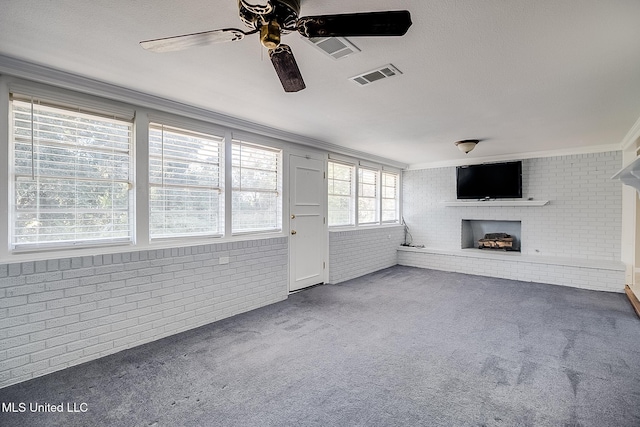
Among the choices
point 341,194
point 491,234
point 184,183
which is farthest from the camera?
point 491,234

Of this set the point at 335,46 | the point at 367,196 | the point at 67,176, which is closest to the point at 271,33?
the point at 335,46

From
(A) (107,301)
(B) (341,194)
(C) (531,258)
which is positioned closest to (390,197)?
(B) (341,194)

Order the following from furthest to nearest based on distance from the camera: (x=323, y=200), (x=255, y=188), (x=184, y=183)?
(x=323, y=200) < (x=255, y=188) < (x=184, y=183)

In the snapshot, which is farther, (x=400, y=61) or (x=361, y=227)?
(x=361, y=227)

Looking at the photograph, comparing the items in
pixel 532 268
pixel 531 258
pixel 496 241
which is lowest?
pixel 532 268

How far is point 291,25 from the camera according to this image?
153cm

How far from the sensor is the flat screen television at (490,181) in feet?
19.3

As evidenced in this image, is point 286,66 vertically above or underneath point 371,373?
above

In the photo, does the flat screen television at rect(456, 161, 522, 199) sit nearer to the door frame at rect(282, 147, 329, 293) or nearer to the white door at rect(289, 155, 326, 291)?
the door frame at rect(282, 147, 329, 293)

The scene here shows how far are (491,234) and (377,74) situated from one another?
5.54 m

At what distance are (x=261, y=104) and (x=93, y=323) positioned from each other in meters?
2.69

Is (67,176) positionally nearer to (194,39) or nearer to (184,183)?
(184,183)

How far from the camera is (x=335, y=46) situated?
205cm

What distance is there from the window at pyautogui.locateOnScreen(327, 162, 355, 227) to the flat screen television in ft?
8.42
